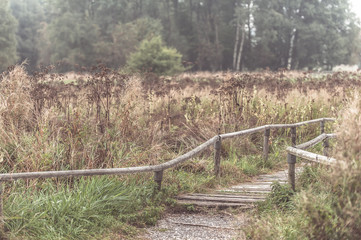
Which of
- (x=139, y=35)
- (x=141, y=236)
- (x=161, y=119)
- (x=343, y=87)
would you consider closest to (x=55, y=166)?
(x=141, y=236)

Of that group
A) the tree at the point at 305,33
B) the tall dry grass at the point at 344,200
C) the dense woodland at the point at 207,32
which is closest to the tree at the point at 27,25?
the dense woodland at the point at 207,32

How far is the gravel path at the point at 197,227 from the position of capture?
450 cm

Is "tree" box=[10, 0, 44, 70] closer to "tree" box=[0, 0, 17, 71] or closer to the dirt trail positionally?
"tree" box=[0, 0, 17, 71]

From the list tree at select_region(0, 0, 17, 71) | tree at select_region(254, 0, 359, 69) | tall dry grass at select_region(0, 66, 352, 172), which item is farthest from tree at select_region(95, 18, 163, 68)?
tall dry grass at select_region(0, 66, 352, 172)

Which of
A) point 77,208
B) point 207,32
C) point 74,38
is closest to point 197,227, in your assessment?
point 77,208

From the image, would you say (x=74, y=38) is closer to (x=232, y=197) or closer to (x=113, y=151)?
(x=113, y=151)

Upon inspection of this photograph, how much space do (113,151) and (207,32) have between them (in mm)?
37542

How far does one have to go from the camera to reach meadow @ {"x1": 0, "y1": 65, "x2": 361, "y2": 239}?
442 cm

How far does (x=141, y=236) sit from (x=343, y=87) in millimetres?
9422

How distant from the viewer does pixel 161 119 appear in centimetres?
835

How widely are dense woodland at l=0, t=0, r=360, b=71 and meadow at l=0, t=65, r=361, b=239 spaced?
25865 mm

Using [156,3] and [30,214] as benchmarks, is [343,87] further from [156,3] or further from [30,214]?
[156,3]

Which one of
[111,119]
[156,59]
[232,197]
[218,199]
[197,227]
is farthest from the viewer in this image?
[156,59]

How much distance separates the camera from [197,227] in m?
4.79
